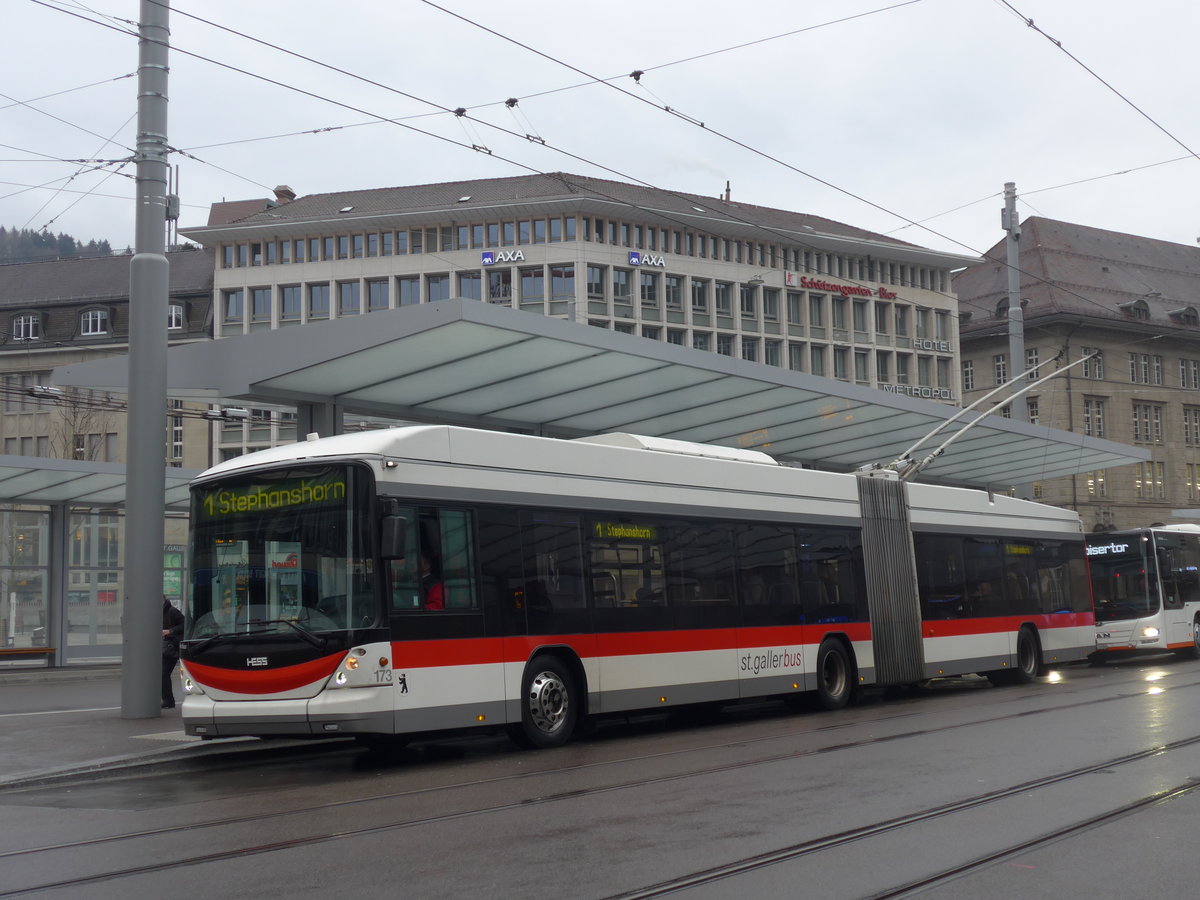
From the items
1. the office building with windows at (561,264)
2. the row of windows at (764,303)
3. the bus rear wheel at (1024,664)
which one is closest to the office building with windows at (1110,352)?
the row of windows at (764,303)

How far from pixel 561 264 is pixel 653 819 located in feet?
214

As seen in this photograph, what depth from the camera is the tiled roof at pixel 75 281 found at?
74.2 m

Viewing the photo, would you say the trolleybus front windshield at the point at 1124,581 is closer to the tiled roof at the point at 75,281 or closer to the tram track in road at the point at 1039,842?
the tram track in road at the point at 1039,842

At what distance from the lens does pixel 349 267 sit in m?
74.3

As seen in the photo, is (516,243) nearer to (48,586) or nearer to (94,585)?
(94,585)

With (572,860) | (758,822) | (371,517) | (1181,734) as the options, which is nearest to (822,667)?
(1181,734)

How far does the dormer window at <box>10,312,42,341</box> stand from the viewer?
239 feet

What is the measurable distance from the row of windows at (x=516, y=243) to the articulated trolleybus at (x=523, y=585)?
5572 centimetres

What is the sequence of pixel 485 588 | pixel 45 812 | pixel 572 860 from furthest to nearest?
pixel 485 588
pixel 45 812
pixel 572 860

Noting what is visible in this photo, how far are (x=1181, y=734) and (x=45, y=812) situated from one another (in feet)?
31.5

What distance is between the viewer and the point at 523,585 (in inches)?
499

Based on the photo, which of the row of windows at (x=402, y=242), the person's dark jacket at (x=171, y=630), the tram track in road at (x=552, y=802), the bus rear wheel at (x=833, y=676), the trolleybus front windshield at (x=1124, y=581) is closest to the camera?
the tram track in road at (x=552, y=802)

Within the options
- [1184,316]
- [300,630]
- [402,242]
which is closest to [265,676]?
[300,630]

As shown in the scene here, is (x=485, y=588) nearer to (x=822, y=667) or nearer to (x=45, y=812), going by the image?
(x=45, y=812)
